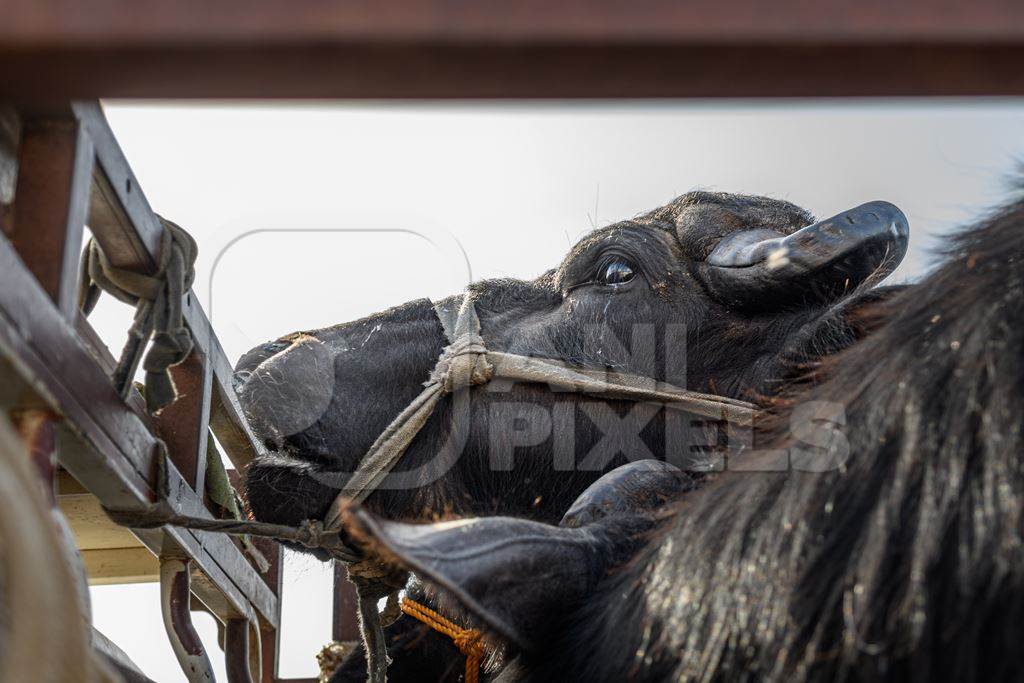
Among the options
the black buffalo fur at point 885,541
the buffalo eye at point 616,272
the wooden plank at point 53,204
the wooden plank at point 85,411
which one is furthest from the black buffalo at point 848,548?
the buffalo eye at point 616,272

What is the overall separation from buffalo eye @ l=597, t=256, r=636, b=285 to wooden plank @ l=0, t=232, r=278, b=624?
1329 mm

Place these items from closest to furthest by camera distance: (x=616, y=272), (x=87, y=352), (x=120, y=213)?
(x=87, y=352) → (x=120, y=213) → (x=616, y=272)

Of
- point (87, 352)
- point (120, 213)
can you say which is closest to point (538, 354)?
point (120, 213)

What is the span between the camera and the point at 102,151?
2.00 m

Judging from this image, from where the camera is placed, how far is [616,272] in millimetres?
3346

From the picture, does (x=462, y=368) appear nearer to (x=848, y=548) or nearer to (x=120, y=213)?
(x=120, y=213)

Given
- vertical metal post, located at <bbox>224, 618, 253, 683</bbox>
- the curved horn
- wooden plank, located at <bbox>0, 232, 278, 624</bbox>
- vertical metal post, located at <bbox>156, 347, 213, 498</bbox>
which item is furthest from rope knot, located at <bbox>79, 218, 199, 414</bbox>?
the curved horn

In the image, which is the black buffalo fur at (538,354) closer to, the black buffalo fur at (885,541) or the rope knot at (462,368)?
the rope knot at (462,368)

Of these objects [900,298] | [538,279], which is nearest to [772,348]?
[538,279]

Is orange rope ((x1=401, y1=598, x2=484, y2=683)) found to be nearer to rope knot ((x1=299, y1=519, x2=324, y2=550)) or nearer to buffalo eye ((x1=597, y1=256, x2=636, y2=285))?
rope knot ((x1=299, y1=519, x2=324, y2=550))

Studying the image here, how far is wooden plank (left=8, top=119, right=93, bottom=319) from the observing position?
5.73 feet

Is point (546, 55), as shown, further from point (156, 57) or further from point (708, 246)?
point (708, 246)

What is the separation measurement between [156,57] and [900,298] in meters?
1.39

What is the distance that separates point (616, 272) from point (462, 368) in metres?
0.55
